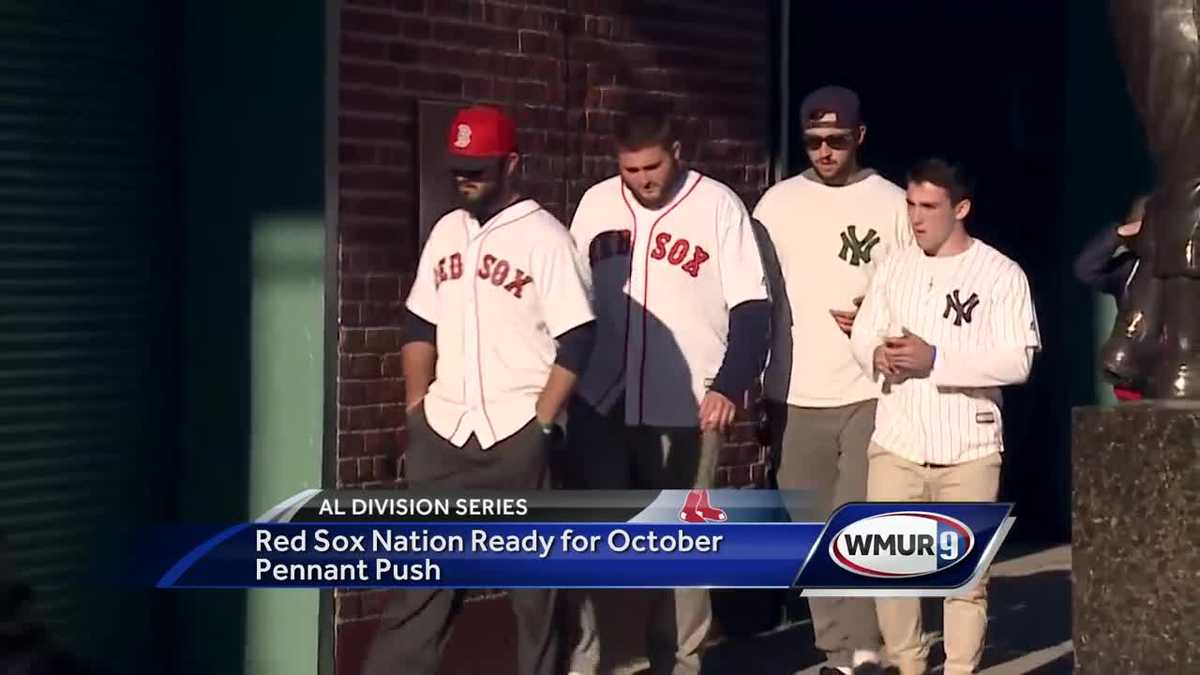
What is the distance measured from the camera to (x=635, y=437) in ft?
30.1

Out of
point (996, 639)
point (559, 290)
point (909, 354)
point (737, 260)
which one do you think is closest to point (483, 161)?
point (559, 290)

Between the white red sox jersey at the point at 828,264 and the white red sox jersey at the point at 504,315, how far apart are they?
3.17 feet

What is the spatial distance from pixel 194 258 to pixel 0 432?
1098 mm

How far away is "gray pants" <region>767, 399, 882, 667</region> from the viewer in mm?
9367

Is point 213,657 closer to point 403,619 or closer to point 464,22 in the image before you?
point 403,619

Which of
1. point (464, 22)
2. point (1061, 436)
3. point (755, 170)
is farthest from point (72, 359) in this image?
point (1061, 436)

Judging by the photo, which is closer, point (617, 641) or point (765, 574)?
point (765, 574)

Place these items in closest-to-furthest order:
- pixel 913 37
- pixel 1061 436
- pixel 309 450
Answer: pixel 309 450 < pixel 913 37 < pixel 1061 436

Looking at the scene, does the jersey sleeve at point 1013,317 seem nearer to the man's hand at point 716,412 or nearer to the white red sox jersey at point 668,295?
the white red sox jersey at point 668,295

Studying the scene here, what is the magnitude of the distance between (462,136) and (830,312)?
5.02 feet

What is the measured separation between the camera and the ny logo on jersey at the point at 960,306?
29.6 ft

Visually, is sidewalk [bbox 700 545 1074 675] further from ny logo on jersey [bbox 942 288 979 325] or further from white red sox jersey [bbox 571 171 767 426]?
white red sox jersey [bbox 571 171 767 426]

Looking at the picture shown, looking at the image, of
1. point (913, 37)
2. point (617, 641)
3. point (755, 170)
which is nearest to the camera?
point (617, 641)

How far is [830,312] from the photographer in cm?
934
